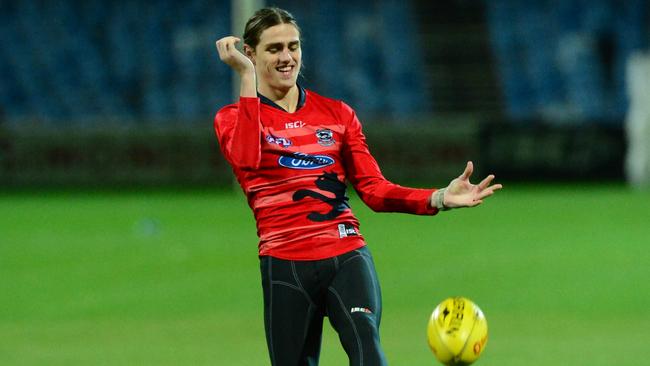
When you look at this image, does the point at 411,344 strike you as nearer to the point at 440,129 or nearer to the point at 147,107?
the point at 440,129

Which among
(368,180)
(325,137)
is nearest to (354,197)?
(368,180)

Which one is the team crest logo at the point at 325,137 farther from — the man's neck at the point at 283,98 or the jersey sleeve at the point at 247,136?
the jersey sleeve at the point at 247,136

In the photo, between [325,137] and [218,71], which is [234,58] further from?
[218,71]

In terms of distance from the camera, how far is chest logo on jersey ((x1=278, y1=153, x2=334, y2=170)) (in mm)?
5301

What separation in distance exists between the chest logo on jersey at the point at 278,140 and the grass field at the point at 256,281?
146 inches

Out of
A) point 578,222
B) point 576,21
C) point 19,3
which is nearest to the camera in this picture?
point 578,222

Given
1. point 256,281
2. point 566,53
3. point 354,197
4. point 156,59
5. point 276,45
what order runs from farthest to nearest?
point 156,59 < point 566,53 < point 354,197 < point 256,281 < point 276,45

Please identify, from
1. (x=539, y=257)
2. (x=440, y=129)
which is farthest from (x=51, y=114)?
(x=539, y=257)

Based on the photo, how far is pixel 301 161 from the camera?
5320 mm

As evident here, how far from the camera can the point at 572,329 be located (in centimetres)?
1008

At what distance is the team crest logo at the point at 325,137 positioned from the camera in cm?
536

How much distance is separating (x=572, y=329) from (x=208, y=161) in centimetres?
1716

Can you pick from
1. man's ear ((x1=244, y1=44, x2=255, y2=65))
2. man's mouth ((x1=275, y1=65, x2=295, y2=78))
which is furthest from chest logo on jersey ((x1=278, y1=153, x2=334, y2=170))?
man's ear ((x1=244, y1=44, x2=255, y2=65))

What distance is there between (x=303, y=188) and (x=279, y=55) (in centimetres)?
58
